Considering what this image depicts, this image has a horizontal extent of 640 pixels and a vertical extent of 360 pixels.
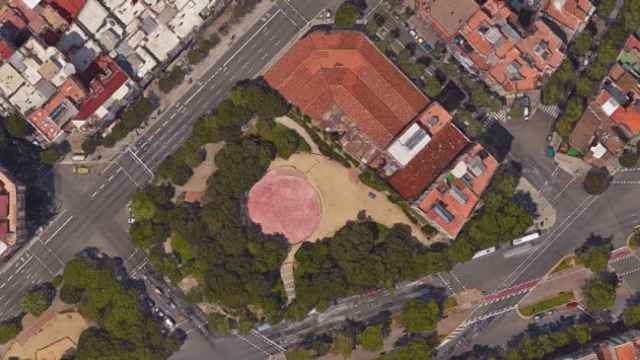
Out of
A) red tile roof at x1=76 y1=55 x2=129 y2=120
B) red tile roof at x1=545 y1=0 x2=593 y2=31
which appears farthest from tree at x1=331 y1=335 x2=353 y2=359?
red tile roof at x1=545 y1=0 x2=593 y2=31

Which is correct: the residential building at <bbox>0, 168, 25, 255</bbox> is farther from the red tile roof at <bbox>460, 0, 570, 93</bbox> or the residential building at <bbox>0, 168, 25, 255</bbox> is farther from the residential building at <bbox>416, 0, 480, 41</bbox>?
the red tile roof at <bbox>460, 0, 570, 93</bbox>

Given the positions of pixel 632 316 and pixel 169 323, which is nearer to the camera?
pixel 632 316

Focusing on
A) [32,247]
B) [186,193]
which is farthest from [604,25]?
[32,247]

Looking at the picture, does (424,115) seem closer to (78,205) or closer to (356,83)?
(356,83)

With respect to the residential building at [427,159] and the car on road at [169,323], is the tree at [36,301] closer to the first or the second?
the car on road at [169,323]

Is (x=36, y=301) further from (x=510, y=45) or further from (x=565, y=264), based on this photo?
(x=565, y=264)

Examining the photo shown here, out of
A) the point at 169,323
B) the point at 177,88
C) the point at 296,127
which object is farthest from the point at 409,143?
the point at 169,323
